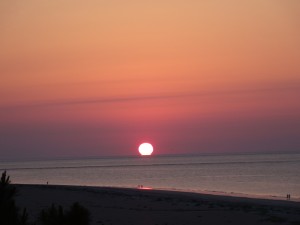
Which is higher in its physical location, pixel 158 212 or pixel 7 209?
pixel 158 212

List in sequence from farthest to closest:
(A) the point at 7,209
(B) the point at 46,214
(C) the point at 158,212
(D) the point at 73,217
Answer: (C) the point at 158,212
(B) the point at 46,214
(A) the point at 7,209
(D) the point at 73,217

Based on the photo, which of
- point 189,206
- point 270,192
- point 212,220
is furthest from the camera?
point 270,192

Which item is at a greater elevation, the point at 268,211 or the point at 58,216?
the point at 268,211

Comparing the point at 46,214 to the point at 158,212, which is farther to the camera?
the point at 158,212

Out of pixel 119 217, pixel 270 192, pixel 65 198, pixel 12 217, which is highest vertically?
pixel 270 192

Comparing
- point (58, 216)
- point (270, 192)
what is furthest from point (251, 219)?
point (270, 192)

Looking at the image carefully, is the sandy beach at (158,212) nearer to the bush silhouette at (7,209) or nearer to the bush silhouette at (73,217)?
the bush silhouette at (7,209)

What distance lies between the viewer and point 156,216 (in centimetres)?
2797

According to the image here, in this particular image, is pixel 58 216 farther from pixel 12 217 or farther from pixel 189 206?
pixel 189 206

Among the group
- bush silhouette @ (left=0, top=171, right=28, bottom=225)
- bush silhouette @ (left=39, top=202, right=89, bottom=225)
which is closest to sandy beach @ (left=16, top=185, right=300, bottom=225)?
bush silhouette @ (left=0, top=171, right=28, bottom=225)

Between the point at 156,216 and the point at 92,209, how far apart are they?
14.9 ft

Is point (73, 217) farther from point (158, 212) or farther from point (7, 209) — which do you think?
point (158, 212)

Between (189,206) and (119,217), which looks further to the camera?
(189,206)

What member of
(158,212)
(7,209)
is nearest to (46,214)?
(7,209)
